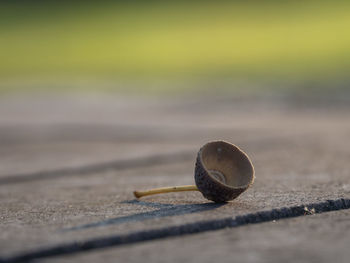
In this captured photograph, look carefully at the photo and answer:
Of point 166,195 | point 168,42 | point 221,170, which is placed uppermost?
point 221,170

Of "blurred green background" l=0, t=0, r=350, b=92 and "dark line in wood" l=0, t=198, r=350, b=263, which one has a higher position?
"dark line in wood" l=0, t=198, r=350, b=263

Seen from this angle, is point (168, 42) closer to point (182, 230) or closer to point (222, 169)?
point (222, 169)

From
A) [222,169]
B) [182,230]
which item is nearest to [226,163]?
[222,169]

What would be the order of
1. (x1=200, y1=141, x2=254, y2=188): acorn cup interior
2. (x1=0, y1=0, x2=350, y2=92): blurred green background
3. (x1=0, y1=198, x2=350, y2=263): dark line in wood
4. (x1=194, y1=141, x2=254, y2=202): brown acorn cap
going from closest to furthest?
(x1=0, y1=198, x2=350, y2=263): dark line in wood
(x1=194, y1=141, x2=254, y2=202): brown acorn cap
(x1=200, y1=141, x2=254, y2=188): acorn cup interior
(x1=0, y1=0, x2=350, y2=92): blurred green background

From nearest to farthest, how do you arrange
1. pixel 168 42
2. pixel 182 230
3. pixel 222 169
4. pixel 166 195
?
1. pixel 182 230
2. pixel 222 169
3. pixel 166 195
4. pixel 168 42

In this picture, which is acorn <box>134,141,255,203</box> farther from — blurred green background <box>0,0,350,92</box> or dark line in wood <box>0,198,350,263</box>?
blurred green background <box>0,0,350,92</box>

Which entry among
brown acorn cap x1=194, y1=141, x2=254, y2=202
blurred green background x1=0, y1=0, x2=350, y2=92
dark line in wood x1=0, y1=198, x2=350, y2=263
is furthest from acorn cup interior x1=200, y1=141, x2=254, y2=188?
blurred green background x1=0, y1=0, x2=350, y2=92

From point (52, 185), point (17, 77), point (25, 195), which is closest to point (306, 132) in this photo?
point (52, 185)

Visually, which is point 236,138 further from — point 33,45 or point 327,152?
point 33,45
